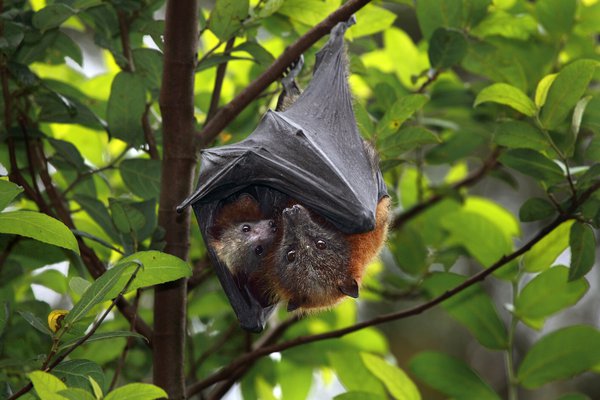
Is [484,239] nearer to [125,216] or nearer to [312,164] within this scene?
[312,164]

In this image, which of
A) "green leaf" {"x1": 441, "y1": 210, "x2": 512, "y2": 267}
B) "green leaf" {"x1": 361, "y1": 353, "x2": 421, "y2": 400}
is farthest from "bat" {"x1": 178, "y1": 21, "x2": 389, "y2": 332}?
"green leaf" {"x1": 441, "y1": 210, "x2": 512, "y2": 267}

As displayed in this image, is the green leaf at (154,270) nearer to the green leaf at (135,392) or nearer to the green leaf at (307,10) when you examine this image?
the green leaf at (135,392)

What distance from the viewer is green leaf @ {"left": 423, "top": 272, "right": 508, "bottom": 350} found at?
4.68 metres

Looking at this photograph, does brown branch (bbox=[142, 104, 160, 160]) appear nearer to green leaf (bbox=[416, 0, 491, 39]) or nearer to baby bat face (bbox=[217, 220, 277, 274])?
baby bat face (bbox=[217, 220, 277, 274])

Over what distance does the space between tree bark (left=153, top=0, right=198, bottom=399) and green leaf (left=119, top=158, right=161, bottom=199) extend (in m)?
0.37

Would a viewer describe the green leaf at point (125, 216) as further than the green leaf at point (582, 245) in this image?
No

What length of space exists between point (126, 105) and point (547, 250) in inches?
95.8

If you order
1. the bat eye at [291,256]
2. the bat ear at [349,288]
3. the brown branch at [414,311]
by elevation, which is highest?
the bat eye at [291,256]

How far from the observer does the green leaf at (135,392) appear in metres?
2.68

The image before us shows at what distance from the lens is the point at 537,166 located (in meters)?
4.12

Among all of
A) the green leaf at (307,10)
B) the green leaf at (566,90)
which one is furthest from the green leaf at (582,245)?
the green leaf at (307,10)

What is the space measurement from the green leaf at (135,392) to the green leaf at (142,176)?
1921 millimetres

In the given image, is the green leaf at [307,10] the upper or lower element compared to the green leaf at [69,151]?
upper

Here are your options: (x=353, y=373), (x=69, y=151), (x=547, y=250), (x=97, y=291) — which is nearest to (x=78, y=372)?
(x=97, y=291)
